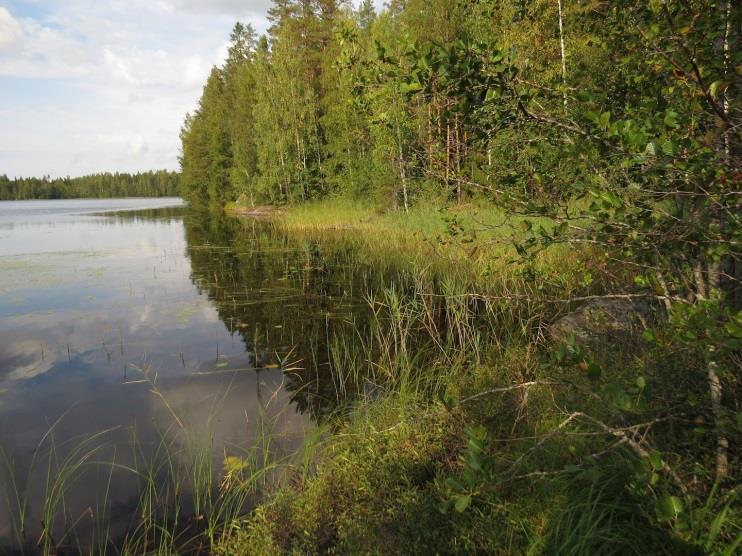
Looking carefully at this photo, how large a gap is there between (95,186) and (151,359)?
6606 inches

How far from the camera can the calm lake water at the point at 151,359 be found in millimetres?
4504

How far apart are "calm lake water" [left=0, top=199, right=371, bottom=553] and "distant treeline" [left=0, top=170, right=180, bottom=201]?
131852mm

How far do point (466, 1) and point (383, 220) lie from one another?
50.0 ft

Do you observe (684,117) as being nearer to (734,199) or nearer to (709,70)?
(709,70)

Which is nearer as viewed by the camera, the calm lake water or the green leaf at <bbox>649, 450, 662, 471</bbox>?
the green leaf at <bbox>649, 450, 662, 471</bbox>

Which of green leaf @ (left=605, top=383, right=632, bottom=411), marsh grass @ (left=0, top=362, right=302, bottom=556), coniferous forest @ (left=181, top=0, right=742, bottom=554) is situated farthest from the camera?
marsh grass @ (left=0, top=362, right=302, bottom=556)

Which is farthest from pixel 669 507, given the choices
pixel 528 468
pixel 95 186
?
pixel 95 186

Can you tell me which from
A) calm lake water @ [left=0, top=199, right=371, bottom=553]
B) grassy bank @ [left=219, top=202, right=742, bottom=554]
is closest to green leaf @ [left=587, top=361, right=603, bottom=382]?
grassy bank @ [left=219, top=202, right=742, bottom=554]

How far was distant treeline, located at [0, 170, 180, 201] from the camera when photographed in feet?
450

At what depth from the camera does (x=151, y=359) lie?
6785mm

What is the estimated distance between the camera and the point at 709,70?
A: 2158 millimetres

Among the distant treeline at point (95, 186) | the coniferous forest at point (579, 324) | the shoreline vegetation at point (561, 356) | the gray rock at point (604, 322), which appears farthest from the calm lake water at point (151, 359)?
the distant treeline at point (95, 186)

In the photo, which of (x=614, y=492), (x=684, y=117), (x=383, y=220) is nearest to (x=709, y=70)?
(x=684, y=117)

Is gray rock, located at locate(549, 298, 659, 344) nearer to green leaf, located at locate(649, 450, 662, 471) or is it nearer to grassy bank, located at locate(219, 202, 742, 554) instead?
grassy bank, located at locate(219, 202, 742, 554)
